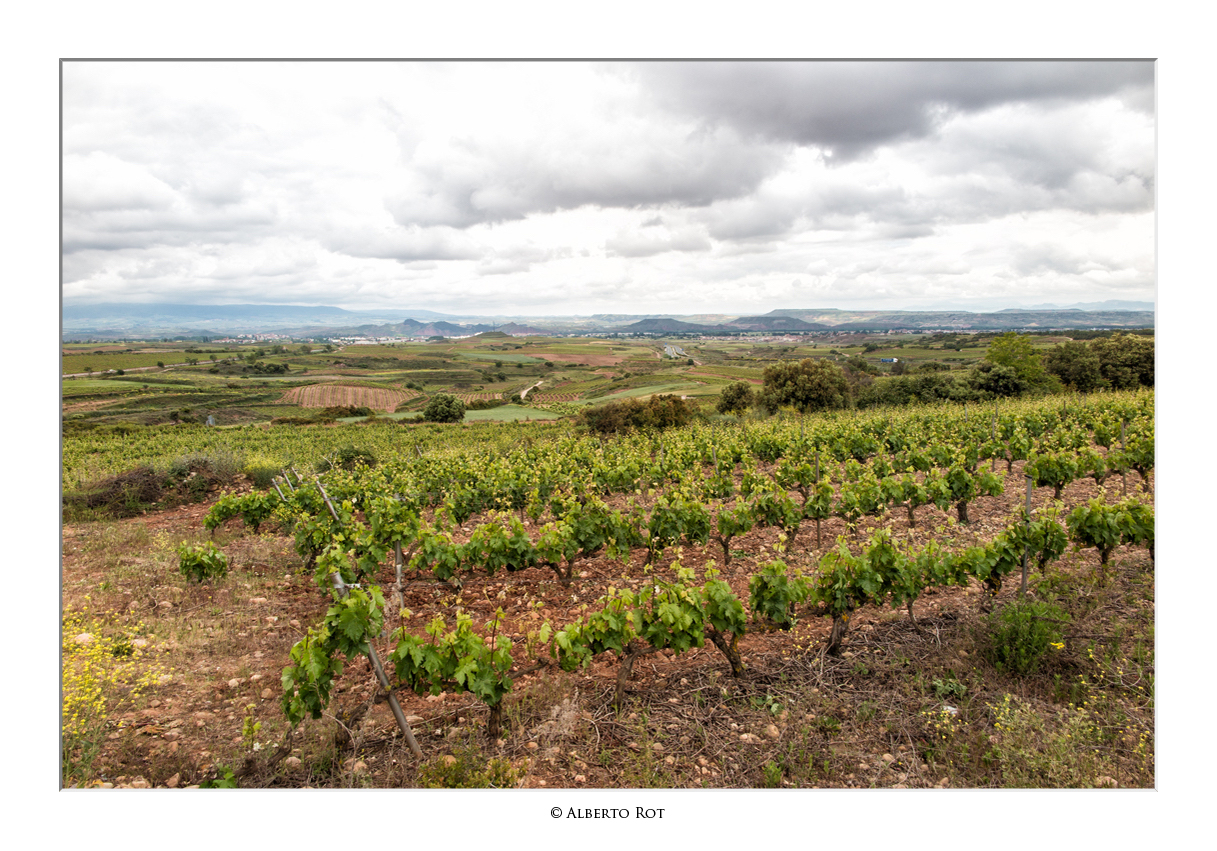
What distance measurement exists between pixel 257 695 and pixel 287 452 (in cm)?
1353

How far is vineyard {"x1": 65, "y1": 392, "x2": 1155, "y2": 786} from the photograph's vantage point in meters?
3.50

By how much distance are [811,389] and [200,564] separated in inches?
981

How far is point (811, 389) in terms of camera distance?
26203mm

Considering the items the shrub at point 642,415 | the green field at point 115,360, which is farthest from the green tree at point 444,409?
the green field at point 115,360

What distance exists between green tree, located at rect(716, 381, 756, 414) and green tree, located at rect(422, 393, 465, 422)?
1288 cm

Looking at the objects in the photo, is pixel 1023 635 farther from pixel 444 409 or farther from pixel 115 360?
pixel 444 409

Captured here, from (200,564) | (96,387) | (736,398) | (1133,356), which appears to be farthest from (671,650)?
(736,398)

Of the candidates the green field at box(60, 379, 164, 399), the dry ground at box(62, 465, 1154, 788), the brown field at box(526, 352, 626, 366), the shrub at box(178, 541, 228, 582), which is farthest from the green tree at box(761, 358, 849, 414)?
the green field at box(60, 379, 164, 399)

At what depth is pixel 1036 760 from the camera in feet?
10.8

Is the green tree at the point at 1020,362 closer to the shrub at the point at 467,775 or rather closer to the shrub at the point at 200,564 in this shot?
the shrub at the point at 467,775

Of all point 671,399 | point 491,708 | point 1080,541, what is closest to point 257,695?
point 491,708

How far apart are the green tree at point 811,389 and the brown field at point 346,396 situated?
59.6ft

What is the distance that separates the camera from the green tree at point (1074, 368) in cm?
1297
